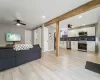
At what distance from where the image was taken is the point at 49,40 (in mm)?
7051

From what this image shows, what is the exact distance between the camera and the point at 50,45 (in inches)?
283

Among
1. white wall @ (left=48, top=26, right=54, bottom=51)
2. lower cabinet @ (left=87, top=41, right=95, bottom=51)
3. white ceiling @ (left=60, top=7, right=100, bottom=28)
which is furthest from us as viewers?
white wall @ (left=48, top=26, right=54, bottom=51)

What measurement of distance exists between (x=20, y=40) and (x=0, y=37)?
1669 millimetres

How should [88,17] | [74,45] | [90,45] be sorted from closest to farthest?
1. [88,17]
2. [90,45]
3. [74,45]

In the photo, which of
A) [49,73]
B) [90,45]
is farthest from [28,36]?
[49,73]

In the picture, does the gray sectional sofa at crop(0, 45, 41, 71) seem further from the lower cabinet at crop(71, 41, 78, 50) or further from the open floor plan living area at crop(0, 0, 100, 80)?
the lower cabinet at crop(71, 41, 78, 50)

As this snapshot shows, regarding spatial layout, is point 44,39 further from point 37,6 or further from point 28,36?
point 37,6

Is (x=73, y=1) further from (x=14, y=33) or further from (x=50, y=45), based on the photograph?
(x=14, y=33)

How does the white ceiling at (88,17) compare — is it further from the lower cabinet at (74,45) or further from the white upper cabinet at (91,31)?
the lower cabinet at (74,45)

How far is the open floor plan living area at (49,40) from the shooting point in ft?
8.07

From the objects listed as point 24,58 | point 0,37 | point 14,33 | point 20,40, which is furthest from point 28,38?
point 24,58

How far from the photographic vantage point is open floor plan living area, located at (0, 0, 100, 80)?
8.07 ft

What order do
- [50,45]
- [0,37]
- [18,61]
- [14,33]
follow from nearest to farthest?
1. [18,61]
2. [0,37]
3. [14,33]
4. [50,45]

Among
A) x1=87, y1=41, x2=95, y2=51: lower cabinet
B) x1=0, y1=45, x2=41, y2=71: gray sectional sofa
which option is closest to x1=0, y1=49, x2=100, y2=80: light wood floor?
x1=0, y1=45, x2=41, y2=71: gray sectional sofa
